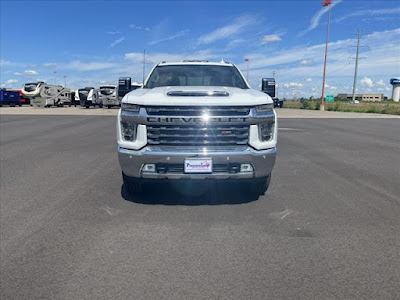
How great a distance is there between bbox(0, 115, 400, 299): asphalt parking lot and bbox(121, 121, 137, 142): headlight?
94 cm

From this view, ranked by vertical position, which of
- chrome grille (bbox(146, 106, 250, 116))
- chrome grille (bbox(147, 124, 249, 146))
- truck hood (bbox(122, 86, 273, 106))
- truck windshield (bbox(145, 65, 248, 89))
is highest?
truck windshield (bbox(145, 65, 248, 89))

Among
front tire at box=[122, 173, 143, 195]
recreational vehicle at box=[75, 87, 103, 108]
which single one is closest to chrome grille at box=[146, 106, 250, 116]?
front tire at box=[122, 173, 143, 195]

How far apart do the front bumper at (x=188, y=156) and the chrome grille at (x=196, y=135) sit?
11cm

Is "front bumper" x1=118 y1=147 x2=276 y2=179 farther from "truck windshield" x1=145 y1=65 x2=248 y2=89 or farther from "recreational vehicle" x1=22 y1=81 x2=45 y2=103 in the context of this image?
"recreational vehicle" x1=22 y1=81 x2=45 y2=103

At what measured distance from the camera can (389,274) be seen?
2.88m

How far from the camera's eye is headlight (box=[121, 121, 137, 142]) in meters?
4.18

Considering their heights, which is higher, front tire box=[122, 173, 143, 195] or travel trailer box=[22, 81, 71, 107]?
travel trailer box=[22, 81, 71, 107]

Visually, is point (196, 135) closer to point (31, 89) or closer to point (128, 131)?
point (128, 131)

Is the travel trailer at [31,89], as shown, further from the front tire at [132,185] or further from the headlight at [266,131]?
the headlight at [266,131]

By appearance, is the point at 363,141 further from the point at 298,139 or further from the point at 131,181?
the point at 131,181

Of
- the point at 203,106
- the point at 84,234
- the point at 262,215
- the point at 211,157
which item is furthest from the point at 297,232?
the point at 84,234

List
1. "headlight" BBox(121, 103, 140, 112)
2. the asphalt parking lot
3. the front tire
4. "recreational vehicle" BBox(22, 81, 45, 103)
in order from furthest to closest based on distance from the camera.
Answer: "recreational vehicle" BBox(22, 81, 45, 103) < the front tire < "headlight" BBox(121, 103, 140, 112) < the asphalt parking lot

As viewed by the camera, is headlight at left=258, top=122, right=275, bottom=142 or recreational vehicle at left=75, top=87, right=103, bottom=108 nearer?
headlight at left=258, top=122, right=275, bottom=142

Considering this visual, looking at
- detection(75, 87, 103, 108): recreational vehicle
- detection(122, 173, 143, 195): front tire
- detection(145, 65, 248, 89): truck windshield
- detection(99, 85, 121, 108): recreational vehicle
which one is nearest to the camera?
detection(122, 173, 143, 195): front tire
